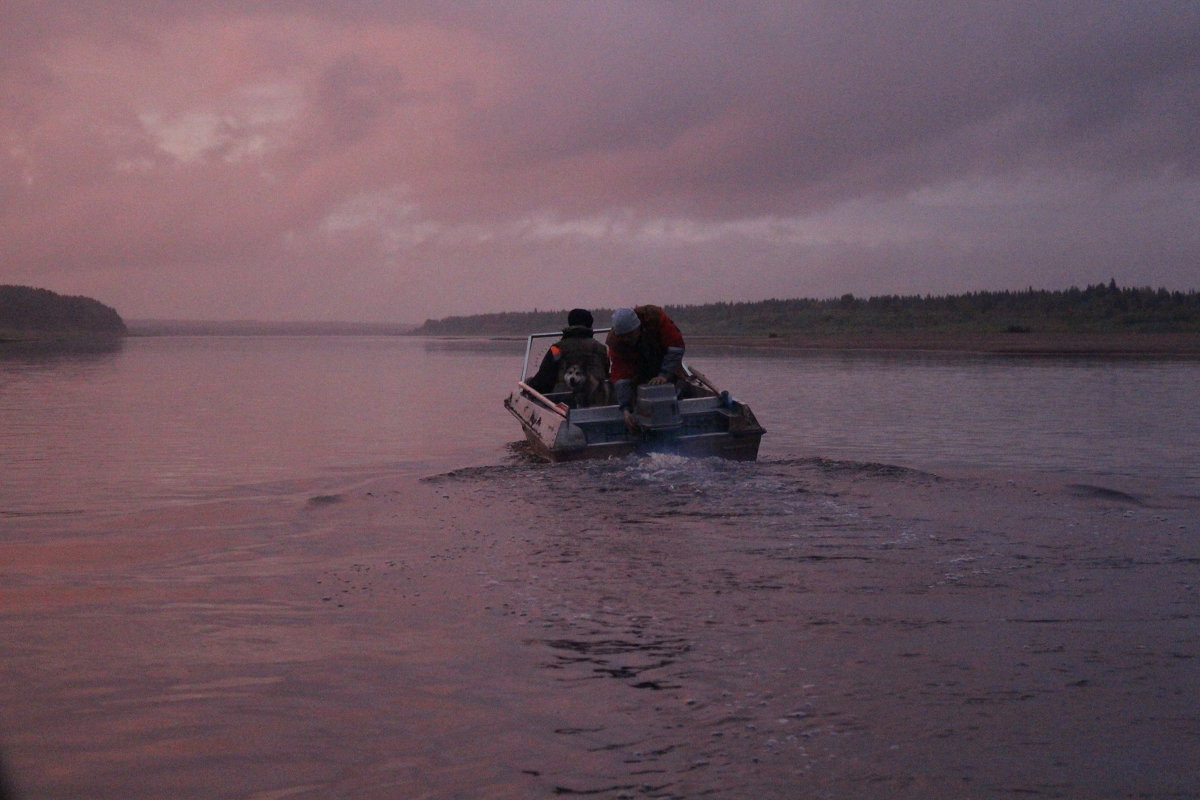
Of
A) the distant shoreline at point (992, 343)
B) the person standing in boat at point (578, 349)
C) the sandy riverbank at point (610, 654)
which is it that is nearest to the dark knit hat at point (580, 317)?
the person standing in boat at point (578, 349)

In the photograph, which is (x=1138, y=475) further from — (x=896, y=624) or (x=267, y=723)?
(x=267, y=723)

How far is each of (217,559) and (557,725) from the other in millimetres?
5029

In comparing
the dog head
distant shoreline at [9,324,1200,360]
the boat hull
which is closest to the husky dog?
the dog head

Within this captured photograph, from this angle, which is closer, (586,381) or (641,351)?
(641,351)

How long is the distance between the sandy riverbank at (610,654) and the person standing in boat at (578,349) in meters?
5.72

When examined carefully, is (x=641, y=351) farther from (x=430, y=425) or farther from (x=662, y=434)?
(x=430, y=425)

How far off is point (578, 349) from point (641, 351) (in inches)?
76.1

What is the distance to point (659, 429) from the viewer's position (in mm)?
14109

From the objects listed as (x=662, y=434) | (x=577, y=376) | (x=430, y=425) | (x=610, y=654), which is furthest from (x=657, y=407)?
(x=430, y=425)

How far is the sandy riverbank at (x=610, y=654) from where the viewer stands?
15.1ft

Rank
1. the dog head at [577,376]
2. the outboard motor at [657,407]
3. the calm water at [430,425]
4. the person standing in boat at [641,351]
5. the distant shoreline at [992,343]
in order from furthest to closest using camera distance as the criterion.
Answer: the distant shoreline at [992,343] < the dog head at [577,376] < the calm water at [430,425] < the person standing in boat at [641,351] < the outboard motor at [657,407]

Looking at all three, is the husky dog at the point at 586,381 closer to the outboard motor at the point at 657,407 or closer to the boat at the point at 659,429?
the boat at the point at 659,429

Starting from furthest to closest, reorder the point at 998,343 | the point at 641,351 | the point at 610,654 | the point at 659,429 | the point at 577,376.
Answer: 1. the point at 998,343
2. the point at 577,376
3. the point at 641,351
4. the point at 659,429
5. the point at 610,654

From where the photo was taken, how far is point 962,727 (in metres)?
4.98
